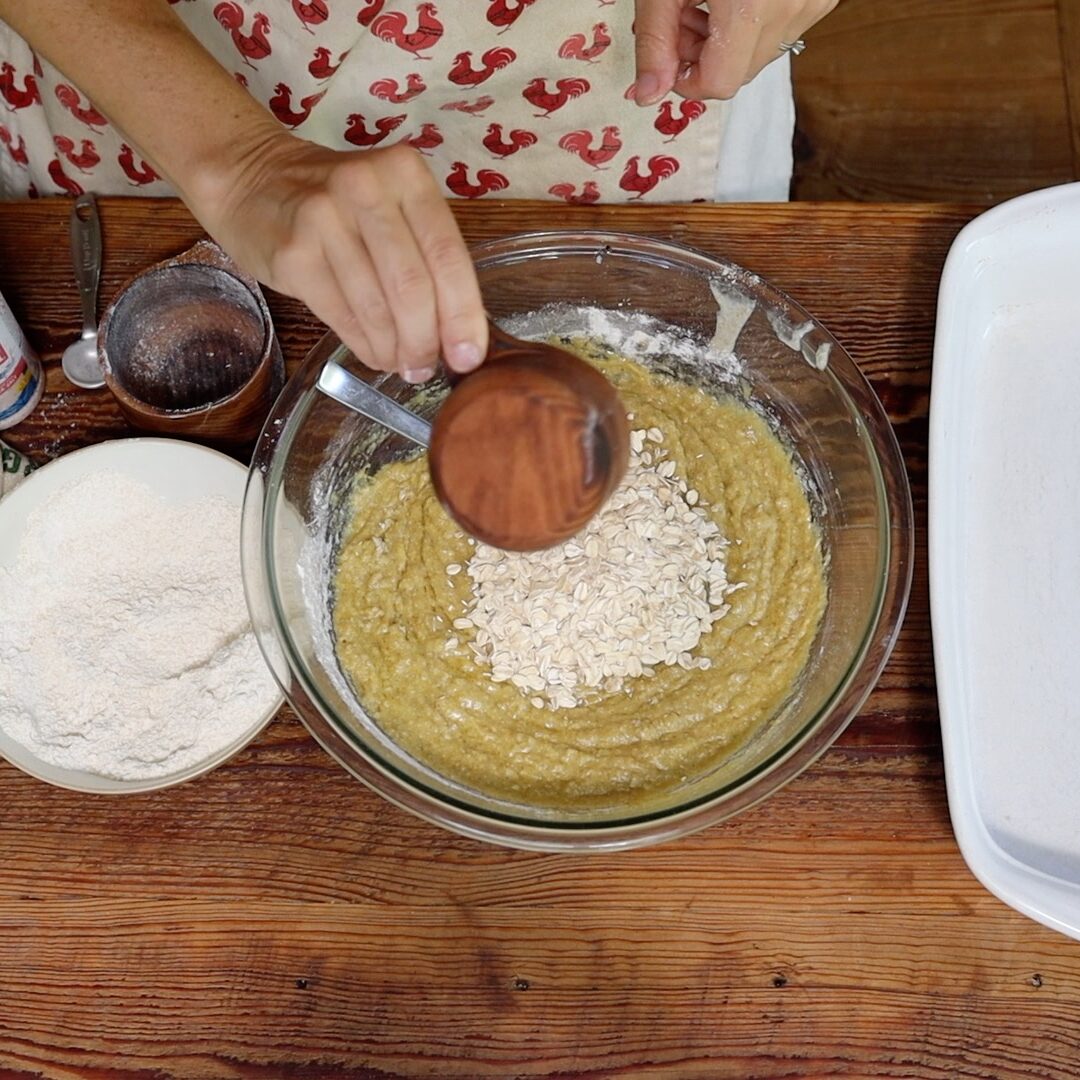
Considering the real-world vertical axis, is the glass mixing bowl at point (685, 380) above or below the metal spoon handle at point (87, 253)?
below

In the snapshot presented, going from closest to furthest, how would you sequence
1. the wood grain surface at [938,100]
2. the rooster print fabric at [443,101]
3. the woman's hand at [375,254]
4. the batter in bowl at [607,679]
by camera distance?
the woman's hand at [375,254], the batter in bowl at [607,679], the rooster print fabric at [443,101], the wood grain surface at [938,100]

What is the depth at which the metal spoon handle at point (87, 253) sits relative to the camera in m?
1.23

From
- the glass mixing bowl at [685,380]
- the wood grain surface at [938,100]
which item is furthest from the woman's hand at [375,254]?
the wood grain surface at [938,100]

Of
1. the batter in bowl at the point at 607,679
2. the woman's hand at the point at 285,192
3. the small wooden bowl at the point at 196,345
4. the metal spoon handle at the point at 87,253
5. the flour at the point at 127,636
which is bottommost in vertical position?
the batter in bowl at the point at 607,679

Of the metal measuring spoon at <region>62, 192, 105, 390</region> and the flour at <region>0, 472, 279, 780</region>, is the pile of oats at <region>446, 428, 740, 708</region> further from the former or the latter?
the metal measuring spoon at <region>62, 192, 105, 390</region>

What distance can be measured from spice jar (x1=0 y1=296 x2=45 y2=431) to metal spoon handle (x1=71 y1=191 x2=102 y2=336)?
71mm

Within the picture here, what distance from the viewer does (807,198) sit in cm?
198

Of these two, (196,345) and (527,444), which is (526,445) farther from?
(196,345)

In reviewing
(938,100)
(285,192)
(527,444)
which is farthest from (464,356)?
(938,100)

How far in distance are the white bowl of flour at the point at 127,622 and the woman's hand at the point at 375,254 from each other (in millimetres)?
338

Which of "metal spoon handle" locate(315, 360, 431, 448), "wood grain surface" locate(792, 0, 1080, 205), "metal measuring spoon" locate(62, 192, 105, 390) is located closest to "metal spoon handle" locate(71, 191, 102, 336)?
"metal measuring spoon" locate(62, 192, 105, 390)

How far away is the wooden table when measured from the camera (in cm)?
107

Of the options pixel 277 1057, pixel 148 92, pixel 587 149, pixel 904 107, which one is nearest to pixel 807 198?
pixel 904 107

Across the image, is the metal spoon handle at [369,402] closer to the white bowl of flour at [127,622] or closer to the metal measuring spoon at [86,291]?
the white bowl of flour at [127,622]
